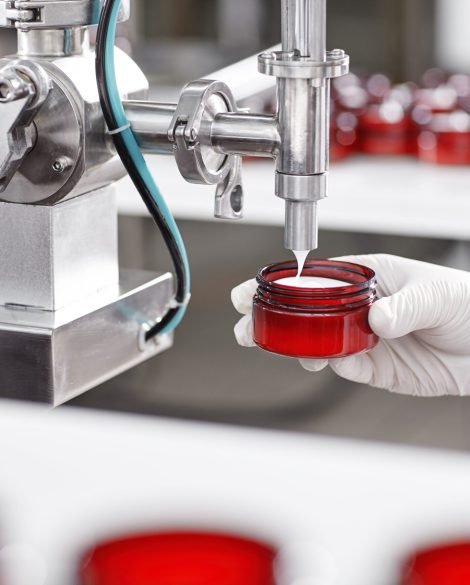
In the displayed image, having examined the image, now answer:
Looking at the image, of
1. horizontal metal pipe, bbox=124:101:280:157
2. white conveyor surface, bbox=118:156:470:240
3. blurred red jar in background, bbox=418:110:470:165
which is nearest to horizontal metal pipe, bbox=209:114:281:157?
horizontal metal pipe, bbox=124:101:280:157

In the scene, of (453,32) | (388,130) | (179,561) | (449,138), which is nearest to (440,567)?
(179,561)

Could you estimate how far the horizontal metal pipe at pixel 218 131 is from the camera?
0.60 metres

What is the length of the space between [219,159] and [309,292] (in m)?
0.11

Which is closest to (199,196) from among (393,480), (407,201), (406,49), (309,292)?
(407,201)

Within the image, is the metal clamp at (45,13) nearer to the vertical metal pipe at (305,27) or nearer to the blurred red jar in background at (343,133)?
the vertical metal pipe at (305,27)

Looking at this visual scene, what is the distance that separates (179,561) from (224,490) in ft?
0.81

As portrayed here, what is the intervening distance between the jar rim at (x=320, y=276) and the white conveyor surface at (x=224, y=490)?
17 centimetres

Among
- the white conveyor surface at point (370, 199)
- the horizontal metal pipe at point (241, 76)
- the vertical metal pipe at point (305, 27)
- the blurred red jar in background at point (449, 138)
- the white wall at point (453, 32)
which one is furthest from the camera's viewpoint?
the white wall at point (453, 32)

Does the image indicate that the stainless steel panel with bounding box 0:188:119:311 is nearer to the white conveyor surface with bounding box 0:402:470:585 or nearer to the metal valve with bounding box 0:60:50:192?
the metal valve with bounding box 0:60:50:192

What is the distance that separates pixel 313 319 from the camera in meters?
0.67

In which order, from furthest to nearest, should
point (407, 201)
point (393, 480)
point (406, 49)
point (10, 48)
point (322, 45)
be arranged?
point (406, 49)
point (407, 201)
point (10, 48)
point (393, 480)
point (322, 45)

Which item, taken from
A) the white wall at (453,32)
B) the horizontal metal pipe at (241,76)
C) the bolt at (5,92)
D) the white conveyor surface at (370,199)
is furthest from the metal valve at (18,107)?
the white wall at (453,32)

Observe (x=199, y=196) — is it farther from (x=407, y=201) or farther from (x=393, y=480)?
(x=393, y=480)

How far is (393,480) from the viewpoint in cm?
91
